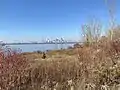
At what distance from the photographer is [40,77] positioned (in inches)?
386

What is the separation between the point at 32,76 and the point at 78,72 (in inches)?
73.5

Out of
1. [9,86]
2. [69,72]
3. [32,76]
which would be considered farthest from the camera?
[69,72]

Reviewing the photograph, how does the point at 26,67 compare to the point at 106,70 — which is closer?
the point at 26,67

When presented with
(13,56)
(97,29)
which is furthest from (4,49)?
(97,29)

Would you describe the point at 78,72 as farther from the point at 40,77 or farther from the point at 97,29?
the point at 97,29

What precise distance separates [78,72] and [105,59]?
184 centimetres

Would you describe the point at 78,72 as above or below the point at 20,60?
below

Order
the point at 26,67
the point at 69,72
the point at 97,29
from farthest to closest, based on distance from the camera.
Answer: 1. the point at 97,29
2. the point at 69,72
3. the point at 26,67

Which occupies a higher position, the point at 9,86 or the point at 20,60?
the point at 20,60

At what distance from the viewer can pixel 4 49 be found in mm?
7742

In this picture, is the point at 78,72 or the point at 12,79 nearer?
the point at 12,79

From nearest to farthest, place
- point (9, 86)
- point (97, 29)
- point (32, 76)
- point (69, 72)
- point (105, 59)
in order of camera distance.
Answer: point (9, 86) → point (32, 76) → point (69, 72) → point (105, 59) → point (97, 29)

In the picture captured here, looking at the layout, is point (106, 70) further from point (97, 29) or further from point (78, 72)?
point (97, 29)

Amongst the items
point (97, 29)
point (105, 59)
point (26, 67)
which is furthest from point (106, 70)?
point (97, 29)
